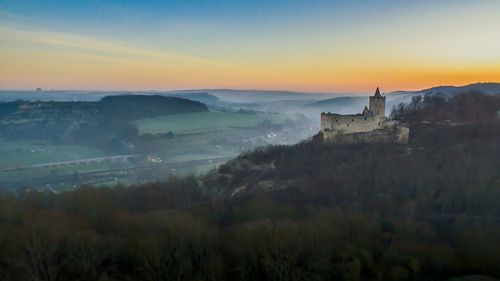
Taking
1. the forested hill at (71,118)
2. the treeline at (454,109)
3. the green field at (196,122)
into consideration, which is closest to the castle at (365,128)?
the treeline at (454,109)

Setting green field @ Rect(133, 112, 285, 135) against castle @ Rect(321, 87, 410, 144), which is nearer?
castle @ Rect(321, 87, 410, 144)

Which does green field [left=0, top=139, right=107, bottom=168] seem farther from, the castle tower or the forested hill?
the castle tower

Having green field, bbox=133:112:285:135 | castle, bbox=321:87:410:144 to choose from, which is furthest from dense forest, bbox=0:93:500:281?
green field, bbox=133:112:285:135

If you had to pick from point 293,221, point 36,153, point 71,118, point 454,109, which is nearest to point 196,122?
point 71,118

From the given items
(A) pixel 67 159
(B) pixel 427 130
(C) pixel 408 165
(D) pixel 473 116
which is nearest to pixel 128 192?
(C) pixel 408 165

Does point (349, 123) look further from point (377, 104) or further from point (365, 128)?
point (377, 104)

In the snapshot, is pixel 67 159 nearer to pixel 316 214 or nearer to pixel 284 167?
pixel 284 167

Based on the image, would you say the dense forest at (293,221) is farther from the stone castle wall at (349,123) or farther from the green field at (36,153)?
the green field at (36,153)
